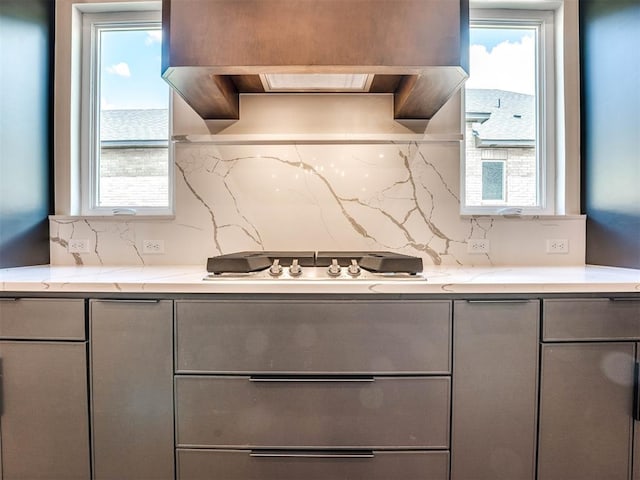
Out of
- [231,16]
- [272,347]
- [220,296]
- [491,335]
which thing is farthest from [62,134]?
[491,335]

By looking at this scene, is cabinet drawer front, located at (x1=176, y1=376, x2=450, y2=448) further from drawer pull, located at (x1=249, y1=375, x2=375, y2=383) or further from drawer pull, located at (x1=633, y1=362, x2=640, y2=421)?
drawer pull, located at (x1=633, y1=362, x2=640, y2=421)

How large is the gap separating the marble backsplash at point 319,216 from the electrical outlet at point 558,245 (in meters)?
0.02

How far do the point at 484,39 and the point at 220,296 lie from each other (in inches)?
71.3

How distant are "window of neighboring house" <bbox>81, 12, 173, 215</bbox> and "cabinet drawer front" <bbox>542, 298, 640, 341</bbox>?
5.55 ft

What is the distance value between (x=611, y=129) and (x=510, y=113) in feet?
1.41

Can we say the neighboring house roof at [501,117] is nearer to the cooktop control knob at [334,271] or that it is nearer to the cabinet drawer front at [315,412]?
the cooktop control knob at [334,271]

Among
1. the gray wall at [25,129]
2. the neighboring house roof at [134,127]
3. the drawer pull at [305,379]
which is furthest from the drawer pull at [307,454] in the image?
the neighboring house roof at [134,127]

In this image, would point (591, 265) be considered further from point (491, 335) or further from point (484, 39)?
point (484, 39)

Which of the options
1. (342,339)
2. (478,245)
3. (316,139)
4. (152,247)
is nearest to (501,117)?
(478,245)

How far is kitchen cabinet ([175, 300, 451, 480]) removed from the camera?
3.55ft

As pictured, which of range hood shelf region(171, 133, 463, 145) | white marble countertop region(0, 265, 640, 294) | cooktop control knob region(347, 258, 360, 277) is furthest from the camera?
range hood shelf region(171, 133, 463, 145)

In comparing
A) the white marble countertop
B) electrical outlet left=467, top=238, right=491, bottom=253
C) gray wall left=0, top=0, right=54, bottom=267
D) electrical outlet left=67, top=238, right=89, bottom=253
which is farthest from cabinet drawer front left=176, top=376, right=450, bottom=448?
gray wall left=0, top=0, right=54, bottom=267

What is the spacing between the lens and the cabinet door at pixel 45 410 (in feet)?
3.63

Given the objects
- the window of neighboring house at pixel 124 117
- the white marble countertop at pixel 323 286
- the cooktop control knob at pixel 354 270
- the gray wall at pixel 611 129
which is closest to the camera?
the white marble countertop at pixel 323 286
